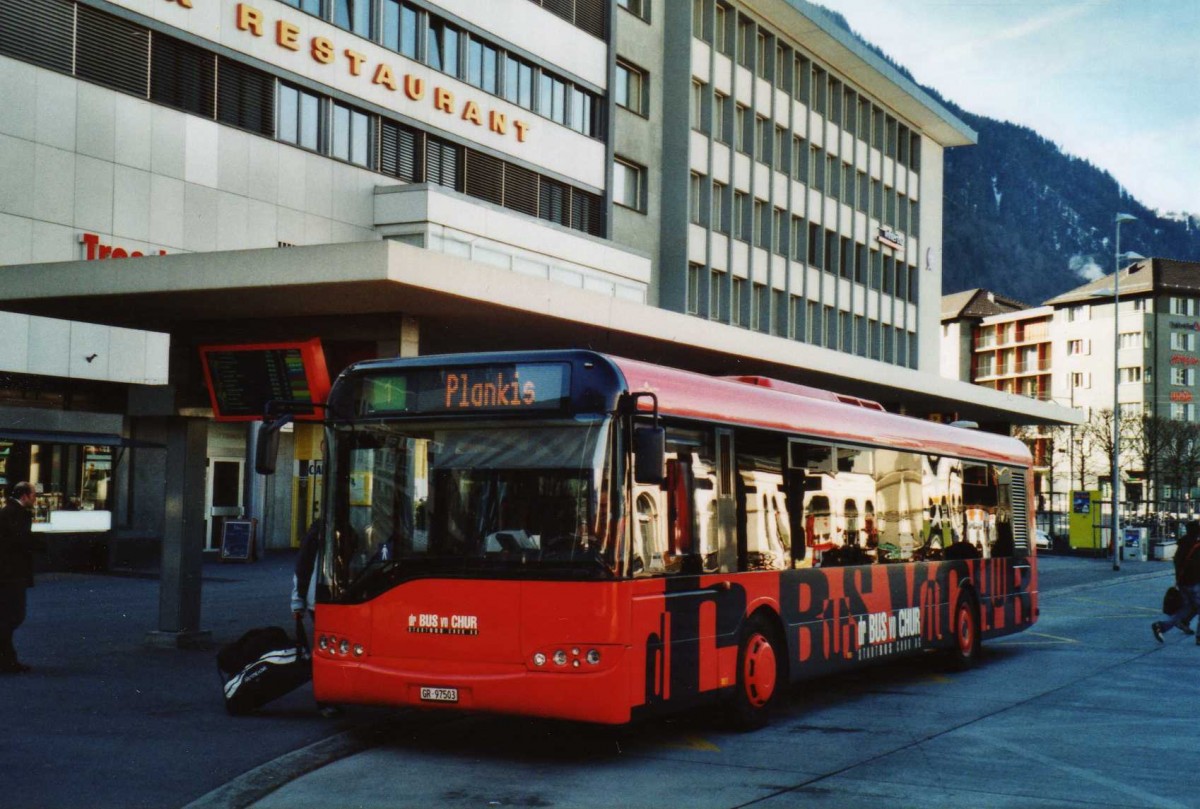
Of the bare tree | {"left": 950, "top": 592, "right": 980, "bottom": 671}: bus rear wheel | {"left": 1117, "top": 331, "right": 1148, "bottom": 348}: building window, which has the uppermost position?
{"left": 1117, "top": 331, "right": 1148, "bottom": 348}: building window

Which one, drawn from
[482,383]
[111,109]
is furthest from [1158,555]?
[482,383]

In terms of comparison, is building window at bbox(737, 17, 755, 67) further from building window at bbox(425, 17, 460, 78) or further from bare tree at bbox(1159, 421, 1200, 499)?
bare tree at bbox(1159, 421, 1200, 499)

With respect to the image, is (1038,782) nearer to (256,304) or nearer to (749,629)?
(749,629)

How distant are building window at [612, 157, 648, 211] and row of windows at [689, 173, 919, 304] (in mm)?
2312

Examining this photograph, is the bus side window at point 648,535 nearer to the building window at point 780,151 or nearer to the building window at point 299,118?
the building window at point 299,118

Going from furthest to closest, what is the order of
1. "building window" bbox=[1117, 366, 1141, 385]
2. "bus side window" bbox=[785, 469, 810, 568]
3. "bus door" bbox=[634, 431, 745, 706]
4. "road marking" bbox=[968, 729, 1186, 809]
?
"building window" bbox=[1117, 366, 1141, 385]
"bus side window" bbox=[785, 469, 810, 568]
"bus door" bbox=[634, 431, 745, 706]
"road marking" bbox=[968, 729, 1186, 809]

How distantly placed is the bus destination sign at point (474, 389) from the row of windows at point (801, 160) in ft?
122

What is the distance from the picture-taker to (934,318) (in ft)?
214

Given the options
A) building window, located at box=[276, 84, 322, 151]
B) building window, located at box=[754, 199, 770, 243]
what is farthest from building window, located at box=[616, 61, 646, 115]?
building window, located at box=[276, 84, 322, 151]

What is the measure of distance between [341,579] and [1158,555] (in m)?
54.9

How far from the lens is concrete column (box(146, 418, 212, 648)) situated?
15.7 metres

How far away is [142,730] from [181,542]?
220 inches

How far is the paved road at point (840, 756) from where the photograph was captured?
8469mm

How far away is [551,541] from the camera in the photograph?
370 inches
